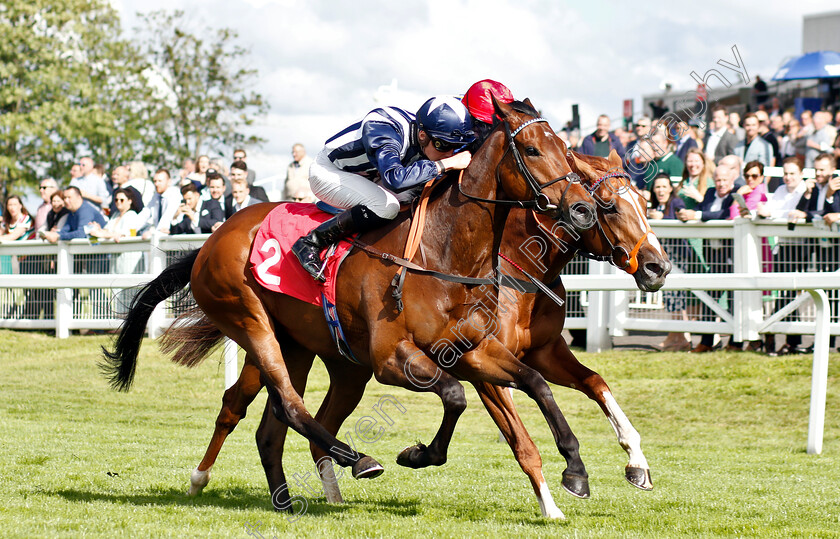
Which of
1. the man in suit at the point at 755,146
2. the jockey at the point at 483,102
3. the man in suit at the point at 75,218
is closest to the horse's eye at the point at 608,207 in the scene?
the jockey at the point at 483,102

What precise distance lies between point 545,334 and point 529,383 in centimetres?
77

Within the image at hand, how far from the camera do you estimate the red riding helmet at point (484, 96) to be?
14.6ft

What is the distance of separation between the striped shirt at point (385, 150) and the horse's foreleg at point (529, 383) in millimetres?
793

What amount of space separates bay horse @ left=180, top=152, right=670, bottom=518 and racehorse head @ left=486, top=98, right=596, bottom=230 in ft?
0.50

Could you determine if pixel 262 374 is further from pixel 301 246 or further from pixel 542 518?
pixel 542 518

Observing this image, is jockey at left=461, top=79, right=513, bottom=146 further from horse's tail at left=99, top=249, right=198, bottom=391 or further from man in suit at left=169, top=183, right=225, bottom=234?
man in suit at left=169, top=183, right=225, bottom=234

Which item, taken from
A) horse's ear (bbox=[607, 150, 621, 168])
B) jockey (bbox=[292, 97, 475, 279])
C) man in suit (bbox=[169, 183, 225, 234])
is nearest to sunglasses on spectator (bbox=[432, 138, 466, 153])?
jockey (bbox=[292, 97, 475, 279])

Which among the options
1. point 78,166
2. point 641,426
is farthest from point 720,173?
point 78,166

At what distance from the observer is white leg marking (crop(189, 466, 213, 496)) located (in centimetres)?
511

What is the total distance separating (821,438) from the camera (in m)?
6.36

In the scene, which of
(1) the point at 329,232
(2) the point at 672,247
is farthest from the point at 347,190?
(2) the point at 672,247

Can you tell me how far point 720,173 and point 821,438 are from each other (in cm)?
308

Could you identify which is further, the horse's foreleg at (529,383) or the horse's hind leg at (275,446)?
the horse's hind leg at (275,446)

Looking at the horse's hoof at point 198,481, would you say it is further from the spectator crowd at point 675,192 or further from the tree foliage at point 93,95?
the tree foliage at point 93,95
